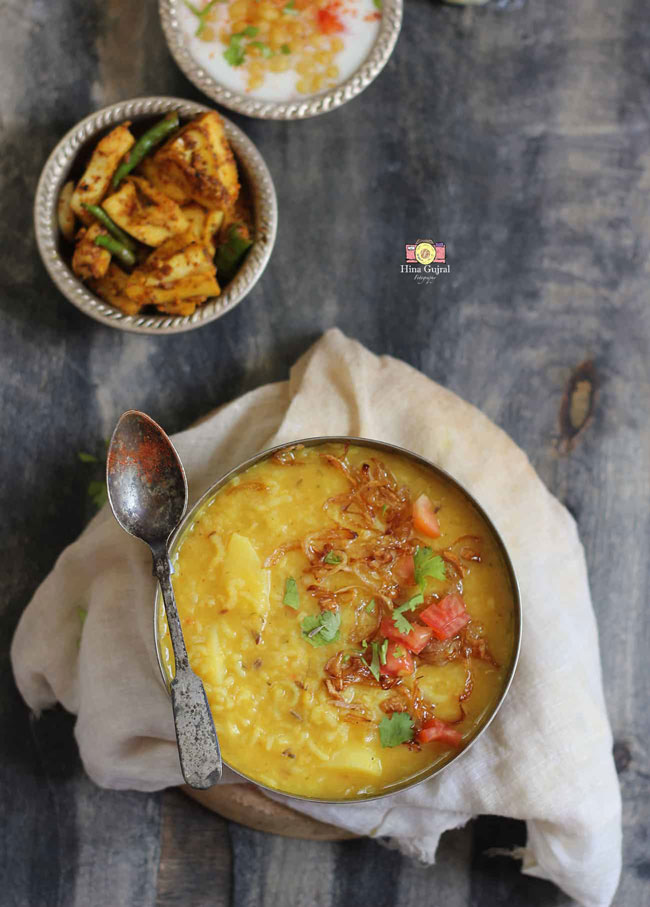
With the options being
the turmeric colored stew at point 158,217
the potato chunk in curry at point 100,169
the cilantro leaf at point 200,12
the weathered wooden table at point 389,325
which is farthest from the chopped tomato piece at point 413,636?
the cilantro leaf at point 200,12

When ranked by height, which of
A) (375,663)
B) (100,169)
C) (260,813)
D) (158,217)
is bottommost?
(260,813)

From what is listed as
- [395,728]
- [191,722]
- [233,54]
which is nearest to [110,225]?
[233,54]

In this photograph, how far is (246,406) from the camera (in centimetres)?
306

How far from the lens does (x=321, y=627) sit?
2428 millimetres

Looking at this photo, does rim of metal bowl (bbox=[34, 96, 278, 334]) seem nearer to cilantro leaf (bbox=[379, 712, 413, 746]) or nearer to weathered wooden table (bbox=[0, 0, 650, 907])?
weathered wooden table (bbox=[0, 0, 650, 907])

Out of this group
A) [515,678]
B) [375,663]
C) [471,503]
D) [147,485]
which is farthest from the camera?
[515,678]

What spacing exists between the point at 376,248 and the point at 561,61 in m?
0.98

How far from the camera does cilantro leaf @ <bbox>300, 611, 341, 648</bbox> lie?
7.97 feet

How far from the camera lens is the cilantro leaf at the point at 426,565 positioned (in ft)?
8.11

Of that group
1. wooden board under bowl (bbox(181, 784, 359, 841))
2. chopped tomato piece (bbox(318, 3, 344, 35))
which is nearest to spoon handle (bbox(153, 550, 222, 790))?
wooden board under bowl (bbox(181, 784, 359, 841))

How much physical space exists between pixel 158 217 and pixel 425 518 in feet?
4.31

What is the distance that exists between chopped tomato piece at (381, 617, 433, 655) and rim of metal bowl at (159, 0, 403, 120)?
1.71 m

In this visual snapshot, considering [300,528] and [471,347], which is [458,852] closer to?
[300,528]

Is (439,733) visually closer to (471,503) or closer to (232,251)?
(471,503)
